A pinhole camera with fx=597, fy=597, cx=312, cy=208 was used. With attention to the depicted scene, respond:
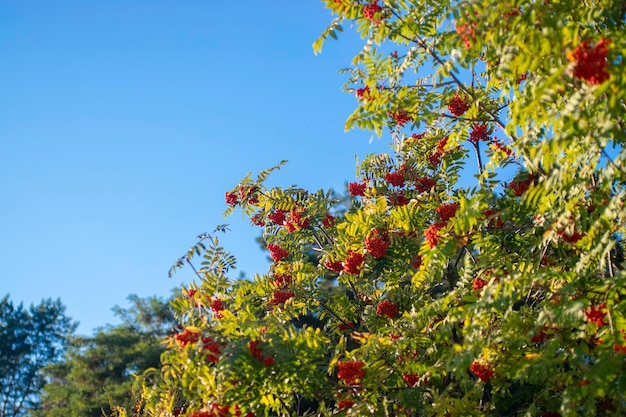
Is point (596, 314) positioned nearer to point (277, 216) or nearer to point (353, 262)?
point (353, 262)

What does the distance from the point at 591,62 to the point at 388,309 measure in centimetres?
358

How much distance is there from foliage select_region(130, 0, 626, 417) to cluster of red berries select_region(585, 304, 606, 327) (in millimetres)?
14

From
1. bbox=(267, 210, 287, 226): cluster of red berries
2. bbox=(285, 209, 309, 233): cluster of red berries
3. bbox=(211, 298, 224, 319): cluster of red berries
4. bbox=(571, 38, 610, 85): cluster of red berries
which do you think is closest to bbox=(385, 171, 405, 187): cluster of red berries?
bbox=(285, 209, 309, 233): cluster of red berries

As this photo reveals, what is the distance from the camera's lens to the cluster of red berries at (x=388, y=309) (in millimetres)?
6353

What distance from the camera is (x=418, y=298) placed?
21.2 feet

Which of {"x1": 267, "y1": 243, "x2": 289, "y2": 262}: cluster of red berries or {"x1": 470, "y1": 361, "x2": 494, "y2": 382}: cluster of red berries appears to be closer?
{"x1": 470, "y1": 361, "x2": 494, "y2": 382}: cluster of red berries

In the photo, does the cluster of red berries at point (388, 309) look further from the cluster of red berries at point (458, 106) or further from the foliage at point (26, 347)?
the foliage at point (26, 347)

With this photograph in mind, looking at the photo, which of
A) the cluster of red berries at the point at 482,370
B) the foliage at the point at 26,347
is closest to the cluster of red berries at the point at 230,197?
the cluster of red berries at the point at 482,370

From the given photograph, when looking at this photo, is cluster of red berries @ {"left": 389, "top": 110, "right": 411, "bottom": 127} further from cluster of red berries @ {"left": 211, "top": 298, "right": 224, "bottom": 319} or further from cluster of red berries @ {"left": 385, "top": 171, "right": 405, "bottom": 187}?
cluster of red berries @ {"left": 211, "top": 298, "right": 224, "bottom": 319}

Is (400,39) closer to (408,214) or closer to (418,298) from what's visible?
(408,214)

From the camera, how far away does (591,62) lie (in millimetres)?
3426

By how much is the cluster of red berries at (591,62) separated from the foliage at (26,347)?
37821 mm

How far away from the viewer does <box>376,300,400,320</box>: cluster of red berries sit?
6.35 m

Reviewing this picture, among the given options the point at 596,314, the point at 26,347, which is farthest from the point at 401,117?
the point at 26,347
